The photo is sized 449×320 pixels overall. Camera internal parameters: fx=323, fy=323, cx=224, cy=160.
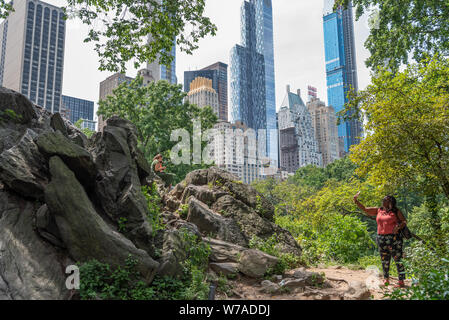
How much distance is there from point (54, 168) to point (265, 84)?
610 ft

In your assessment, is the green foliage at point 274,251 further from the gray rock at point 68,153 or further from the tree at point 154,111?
the tree at point 154,111

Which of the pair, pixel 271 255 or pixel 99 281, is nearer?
pixel 99 281

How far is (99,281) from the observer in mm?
4398

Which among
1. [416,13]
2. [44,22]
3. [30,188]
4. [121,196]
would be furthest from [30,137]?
[44,22]

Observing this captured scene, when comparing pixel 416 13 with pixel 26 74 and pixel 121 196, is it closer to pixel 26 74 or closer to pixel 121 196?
pixel 121 196

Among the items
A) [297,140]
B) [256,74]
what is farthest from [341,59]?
[297,140]

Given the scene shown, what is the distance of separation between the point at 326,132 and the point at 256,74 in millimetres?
54006

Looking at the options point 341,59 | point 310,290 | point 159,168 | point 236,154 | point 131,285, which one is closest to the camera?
point 131,285

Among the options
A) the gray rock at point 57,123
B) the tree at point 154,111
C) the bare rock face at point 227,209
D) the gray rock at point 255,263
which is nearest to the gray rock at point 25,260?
the gray rock at point 57,123

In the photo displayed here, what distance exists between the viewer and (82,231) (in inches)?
183

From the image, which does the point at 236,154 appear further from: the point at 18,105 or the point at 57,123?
the point at 18,105

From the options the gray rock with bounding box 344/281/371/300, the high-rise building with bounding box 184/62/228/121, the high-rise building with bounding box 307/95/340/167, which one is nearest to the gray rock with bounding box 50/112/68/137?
the gray rock with bounding box 344/281/371/300

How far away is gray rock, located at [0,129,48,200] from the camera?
16.5ft

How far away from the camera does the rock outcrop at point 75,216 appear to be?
4.54 meters
